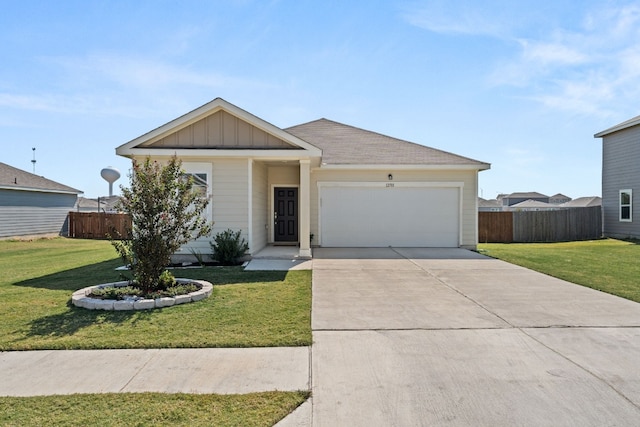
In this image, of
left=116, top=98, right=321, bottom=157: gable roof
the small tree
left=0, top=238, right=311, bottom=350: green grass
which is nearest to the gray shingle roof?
left=116, top=98, right=321, bottom=157: gable roof

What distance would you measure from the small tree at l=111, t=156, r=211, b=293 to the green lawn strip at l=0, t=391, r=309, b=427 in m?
3.55

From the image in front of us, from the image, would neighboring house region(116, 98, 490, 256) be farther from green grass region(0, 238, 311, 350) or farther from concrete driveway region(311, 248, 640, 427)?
concrete driveway region(311, 248, 640, 427)

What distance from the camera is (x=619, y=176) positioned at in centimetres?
2062

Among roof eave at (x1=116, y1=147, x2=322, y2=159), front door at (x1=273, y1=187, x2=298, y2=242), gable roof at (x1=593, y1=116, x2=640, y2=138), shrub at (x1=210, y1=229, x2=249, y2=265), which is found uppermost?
gable roof at (x1=593, y1=116, x2=640, y2=138)

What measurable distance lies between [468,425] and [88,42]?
39.6ft

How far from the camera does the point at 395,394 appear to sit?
356 centimetres

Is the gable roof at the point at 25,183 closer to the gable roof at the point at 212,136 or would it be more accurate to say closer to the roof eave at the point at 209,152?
the roof eave at the point at 209,152

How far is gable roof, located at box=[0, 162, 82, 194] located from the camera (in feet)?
67.5

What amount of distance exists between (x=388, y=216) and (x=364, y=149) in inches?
118

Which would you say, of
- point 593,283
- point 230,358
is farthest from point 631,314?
point 230,358

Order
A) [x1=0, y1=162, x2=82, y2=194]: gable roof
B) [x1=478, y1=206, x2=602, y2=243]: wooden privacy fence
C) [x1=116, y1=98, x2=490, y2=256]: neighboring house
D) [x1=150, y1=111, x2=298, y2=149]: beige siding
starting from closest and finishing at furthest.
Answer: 1. [x1=150, y1=111, x2=298, y2=149]: beige siding
2. [x1=116, y1=98, x2=490, y2=256]: neighboring house
3. [x1=478, y1=206, x2=602, y2=243]: wooden privacy fence
4. [x1=0, y1=162, x2=82, y2=194]: gable roof

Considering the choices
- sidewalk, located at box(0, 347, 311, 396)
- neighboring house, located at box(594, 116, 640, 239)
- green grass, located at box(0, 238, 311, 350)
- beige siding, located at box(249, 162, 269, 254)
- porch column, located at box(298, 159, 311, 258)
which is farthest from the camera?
neighboring house, located at box(594, 116, 640, 239)

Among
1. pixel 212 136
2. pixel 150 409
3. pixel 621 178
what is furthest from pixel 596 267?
pixel 621 178

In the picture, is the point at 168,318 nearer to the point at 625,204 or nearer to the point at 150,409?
the point at 150,409
